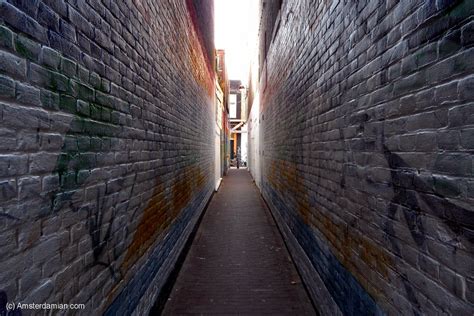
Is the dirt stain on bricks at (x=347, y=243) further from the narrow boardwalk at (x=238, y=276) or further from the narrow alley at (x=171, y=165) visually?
the narrow boardwalk at (x=238, y=276)

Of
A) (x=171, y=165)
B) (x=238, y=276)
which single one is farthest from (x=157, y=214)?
(x=238, y=276)

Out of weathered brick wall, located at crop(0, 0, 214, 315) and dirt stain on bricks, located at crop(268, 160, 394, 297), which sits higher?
weathered brick wall, located at crop(0, 0, 214, 315)

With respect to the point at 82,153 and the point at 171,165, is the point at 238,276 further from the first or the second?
the point at 82,153

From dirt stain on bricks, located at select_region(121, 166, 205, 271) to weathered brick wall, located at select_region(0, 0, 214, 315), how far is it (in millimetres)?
21

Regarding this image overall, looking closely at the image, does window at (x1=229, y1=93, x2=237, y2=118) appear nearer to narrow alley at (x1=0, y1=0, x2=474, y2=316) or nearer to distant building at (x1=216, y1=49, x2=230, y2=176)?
distant building at (x1=216, y1=49, x2=230, y2=176)

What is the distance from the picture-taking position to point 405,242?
1.77 meters

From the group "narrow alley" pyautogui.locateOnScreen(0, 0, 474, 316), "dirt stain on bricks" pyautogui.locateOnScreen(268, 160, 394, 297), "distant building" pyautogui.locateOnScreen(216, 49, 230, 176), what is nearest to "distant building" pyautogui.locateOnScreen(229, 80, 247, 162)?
"distant building" pyautogui.locateOnScreen(216, 49, 230, 176)

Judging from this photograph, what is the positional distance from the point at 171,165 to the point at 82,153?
2619 mm

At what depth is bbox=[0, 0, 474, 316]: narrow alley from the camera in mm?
1343

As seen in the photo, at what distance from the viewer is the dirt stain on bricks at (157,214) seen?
281 centimetres

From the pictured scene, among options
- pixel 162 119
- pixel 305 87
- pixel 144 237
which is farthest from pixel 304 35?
pixel 144 237

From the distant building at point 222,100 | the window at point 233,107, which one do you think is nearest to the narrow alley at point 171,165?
the distant building at point 222,100

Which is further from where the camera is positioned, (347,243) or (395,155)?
(347,243)

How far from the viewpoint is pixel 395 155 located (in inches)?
74.6
